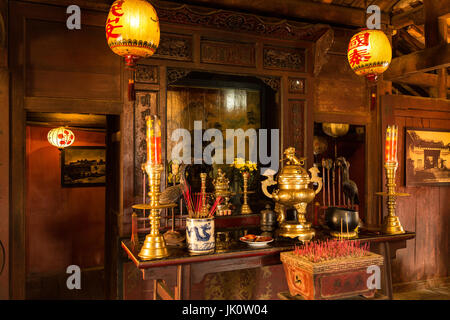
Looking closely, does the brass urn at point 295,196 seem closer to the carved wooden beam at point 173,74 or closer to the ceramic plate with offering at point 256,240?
the ceramic plate with offering at point 256,240

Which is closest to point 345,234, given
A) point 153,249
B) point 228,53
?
point 153,249

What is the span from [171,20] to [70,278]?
4249 millimetres

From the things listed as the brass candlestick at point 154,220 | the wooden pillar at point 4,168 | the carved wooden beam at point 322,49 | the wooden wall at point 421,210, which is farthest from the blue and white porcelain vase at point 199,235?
the wooden wall at point 421,210

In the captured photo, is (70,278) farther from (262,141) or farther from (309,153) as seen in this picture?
(309,153)

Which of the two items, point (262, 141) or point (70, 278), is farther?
point (70, 278)

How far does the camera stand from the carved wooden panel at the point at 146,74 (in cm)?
348

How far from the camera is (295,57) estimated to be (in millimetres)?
4070

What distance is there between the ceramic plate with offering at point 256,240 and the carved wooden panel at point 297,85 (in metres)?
1.91

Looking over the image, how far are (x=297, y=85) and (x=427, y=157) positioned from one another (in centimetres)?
231

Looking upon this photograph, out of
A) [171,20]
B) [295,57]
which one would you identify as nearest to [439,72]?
[295,57]

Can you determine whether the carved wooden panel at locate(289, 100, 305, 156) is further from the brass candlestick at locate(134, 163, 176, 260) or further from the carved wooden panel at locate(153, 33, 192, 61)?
the brass candlestick at locate(134, 163, 176, 260)

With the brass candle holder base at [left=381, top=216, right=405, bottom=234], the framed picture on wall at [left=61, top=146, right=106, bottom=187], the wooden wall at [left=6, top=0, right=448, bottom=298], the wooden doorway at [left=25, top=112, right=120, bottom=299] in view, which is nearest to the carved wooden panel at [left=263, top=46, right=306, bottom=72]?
the wooden wall at [left=6, top=0, right=448, bottom=298]

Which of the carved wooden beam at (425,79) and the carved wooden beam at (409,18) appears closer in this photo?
the carved wooden beam at (409,18)

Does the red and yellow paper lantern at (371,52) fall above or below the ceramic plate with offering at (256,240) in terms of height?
above
